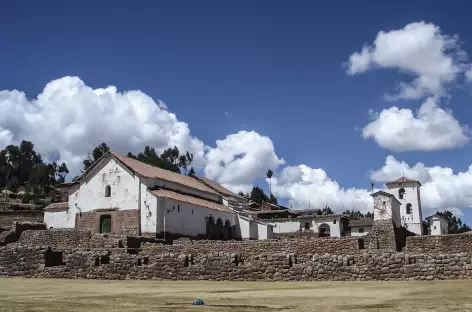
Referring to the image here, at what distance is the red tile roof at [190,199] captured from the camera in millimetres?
39731

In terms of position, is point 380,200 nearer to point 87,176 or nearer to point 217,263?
point 217,263

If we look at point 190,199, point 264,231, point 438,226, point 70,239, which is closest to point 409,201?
point 438,226

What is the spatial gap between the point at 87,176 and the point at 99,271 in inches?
908

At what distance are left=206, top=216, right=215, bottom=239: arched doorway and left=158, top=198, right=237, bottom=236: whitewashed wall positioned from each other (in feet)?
1.86

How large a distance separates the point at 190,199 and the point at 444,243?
24.9 meters

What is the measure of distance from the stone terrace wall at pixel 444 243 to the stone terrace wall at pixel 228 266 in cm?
630

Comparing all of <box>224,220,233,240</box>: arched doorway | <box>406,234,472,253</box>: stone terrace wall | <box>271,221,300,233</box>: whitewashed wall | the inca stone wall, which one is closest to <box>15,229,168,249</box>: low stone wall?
the inca stone wall

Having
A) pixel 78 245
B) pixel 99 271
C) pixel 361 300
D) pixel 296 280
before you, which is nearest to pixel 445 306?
pixel 361 300

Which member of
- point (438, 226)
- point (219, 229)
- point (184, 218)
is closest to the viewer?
point (184, 218)

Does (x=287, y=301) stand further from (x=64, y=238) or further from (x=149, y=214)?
(x=149, y=214)

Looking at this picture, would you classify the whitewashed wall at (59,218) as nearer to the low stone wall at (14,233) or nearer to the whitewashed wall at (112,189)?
the whitewashed wall at (112,189)

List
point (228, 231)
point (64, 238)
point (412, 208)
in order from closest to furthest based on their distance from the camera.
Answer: point (64, 238)
point (228, 231)
point (412, 208)

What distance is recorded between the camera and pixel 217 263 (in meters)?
19.5

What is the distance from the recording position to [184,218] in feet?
134
